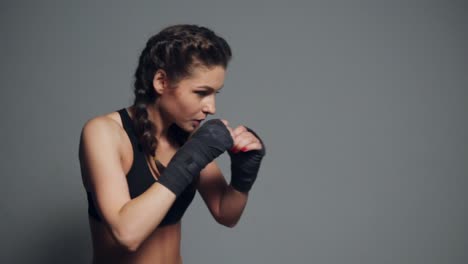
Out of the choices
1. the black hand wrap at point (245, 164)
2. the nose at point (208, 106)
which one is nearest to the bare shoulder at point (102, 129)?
the nose at point (208, 106)

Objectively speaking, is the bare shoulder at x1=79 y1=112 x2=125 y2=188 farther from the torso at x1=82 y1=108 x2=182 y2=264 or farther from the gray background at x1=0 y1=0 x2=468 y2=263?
the gray background at x1=0 y1=0 x2=468 y2=263

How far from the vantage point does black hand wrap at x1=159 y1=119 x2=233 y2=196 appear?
4.06 ft

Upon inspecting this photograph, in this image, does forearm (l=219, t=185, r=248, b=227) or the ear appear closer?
the ear

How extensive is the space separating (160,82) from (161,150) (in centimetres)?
25

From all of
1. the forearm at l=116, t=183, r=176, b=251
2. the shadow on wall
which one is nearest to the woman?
the forearm at l=116, t=183, r=176, b=251

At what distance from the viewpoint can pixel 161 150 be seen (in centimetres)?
157

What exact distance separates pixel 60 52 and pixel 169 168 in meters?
1.32

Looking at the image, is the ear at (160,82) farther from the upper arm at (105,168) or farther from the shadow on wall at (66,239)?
the shadow on wall at (66,239)

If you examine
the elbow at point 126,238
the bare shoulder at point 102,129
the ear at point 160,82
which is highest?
the ear at point 160,82

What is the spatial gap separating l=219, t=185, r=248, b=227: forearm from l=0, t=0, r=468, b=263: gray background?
770 mm

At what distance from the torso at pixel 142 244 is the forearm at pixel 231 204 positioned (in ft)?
0.54

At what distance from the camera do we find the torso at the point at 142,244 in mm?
1410

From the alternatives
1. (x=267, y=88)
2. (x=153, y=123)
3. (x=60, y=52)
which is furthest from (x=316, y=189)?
(x=60, y=52)

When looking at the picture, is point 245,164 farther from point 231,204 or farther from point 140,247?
point 140,247
